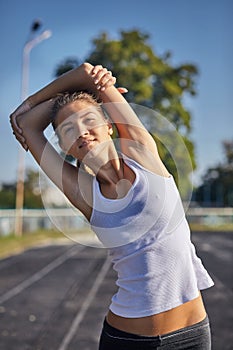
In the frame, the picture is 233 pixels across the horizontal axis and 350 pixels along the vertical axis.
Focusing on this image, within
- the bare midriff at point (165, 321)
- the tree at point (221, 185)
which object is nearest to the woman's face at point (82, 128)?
the bare midriff at point (165, 321)

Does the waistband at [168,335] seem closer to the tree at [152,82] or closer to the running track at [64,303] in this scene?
the tree at [152,82]

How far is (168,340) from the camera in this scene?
2.33m

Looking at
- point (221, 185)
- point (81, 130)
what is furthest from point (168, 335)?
point (221, 185)

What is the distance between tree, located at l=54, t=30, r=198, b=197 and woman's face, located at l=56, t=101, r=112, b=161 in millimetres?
171

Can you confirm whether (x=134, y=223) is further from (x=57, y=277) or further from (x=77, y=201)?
(x=57, y=277)

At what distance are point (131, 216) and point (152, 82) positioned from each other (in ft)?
111

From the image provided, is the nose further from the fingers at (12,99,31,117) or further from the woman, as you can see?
the fingers at (12,99,31,117)

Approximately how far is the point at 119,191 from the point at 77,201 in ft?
0.62

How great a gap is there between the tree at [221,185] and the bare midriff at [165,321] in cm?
8599

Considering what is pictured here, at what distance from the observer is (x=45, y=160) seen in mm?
2543

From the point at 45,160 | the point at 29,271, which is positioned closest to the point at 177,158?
the point at 45,160

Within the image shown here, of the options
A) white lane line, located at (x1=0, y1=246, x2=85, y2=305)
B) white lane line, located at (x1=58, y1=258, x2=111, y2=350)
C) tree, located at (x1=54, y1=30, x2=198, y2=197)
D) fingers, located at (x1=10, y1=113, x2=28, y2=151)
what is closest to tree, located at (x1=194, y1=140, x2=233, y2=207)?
tree, located at (x1=54, y1=30, x2=198, y2=197)

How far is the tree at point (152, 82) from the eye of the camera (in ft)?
8.41

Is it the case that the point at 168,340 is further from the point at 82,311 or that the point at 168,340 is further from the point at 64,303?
the point at 64,303
